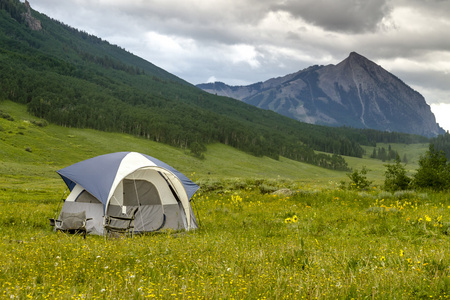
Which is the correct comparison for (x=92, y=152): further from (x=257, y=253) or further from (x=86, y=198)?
(x=257, y=253)

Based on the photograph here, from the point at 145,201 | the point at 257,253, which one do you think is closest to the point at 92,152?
the point at 145,201

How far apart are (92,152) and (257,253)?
136 metres

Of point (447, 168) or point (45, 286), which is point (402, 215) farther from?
point (45, 286)

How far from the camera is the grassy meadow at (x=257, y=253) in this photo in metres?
5.04

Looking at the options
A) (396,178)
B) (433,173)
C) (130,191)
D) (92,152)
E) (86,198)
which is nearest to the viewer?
(86,198)

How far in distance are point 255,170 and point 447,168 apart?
133063 mm

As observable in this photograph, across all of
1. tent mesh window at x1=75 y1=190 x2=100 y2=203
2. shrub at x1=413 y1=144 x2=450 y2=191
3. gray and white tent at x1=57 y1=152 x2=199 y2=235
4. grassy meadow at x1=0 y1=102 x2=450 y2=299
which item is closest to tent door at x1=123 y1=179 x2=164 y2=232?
gray and white tent at x1=57 y1=152 x2=199 y2=235

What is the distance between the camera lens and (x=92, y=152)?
5197 inches

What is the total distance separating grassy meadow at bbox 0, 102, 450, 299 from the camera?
5.04 metres

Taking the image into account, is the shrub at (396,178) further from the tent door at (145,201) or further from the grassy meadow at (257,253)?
the tent door at (145,201)

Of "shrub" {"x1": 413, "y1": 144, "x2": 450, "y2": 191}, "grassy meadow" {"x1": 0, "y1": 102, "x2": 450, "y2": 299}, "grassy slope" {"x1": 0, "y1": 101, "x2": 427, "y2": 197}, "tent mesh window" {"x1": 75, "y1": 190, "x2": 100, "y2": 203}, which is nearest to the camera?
"grassy meadow" {"x1": 0, "y1": 102, "x2": 450, "y2": 299}

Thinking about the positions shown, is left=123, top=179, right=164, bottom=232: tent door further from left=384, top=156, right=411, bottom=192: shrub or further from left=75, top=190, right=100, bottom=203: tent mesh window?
left=384, top=156, right=411, bottom=192: shrub

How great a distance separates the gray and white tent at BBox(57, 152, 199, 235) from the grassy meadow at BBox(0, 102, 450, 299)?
134 cm

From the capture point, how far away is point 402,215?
1345cm
